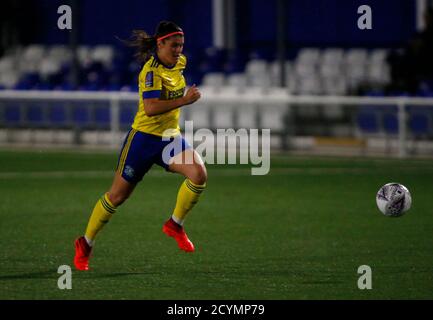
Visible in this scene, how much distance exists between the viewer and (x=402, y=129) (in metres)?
21.1

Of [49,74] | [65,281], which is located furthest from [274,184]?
[49,74]

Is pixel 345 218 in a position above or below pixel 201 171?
below

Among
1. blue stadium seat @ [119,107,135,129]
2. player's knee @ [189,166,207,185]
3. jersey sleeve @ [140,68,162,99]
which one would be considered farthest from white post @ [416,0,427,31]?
jersey sleeve @ [140,68,162,99]

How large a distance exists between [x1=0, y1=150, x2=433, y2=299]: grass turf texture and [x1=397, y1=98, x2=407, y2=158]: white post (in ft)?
5.27

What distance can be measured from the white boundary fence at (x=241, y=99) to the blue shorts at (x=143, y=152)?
11494 millimetres

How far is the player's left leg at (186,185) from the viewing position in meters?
10.0

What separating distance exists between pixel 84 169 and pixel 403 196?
9531 mm

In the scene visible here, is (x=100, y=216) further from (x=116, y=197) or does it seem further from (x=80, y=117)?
(x=80, y=117)

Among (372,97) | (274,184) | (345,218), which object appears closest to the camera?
(345,218)

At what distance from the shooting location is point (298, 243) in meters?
11.3

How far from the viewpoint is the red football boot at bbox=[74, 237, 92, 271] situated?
9.62 meters

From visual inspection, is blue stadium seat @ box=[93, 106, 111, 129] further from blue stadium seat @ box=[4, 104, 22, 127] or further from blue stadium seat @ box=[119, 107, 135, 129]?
blue stadium seat @ box=[4, 104, 22, 127]

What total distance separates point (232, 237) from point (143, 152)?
2246 millimetres
